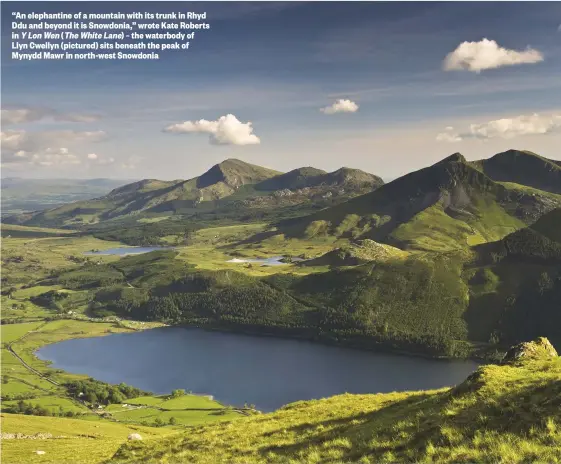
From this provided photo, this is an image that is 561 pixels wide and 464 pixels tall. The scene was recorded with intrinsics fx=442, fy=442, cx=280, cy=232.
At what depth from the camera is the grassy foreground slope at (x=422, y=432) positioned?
75.0 ft

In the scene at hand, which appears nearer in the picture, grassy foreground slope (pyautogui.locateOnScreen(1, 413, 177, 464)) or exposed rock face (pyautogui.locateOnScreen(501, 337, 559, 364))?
exposed rock face (pyautogui.locateOnScreen(501, 337, 559, 364))

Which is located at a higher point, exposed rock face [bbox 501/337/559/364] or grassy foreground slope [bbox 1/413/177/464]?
exposed rock face [bbox 501/337/559/364]

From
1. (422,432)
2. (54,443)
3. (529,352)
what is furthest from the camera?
(54,443)

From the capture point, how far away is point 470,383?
3156cm

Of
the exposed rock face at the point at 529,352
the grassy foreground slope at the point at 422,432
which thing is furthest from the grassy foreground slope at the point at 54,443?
the exposed rock face at the point at 529,352

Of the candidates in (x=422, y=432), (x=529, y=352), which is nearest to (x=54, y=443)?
(x=422, y=432)

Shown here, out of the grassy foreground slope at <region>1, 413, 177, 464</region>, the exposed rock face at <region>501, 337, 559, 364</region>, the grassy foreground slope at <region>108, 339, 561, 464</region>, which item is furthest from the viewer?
the grassy foreground slope at <region>1, 413, 177, 464</region>

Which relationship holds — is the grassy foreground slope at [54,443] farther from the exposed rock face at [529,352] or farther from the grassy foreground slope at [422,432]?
the exposed rock face at [529,352]

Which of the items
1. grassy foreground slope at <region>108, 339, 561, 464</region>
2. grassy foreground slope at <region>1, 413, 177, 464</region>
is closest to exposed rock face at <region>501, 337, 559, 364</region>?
grassy foreground slope at <region>108, 339, 561, 464</region>

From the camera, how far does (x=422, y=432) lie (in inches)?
1056

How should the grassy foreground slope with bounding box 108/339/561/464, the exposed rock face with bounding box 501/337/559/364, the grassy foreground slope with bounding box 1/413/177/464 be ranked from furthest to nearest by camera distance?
the grassy foreground slope with bounding box 1/413/177/464, the exposed rock face with bounding box 501/337/559/364, the grassy foreground slope with bounding box 108/339/561/464

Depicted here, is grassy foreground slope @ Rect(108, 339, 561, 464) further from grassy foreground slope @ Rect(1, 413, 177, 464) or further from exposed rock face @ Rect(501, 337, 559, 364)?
grassy foreground slope @ Rect(1, 413, 177, 464)

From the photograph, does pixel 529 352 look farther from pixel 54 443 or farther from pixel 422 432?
pixel 54 443

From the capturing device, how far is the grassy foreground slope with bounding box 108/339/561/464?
22859 mm
